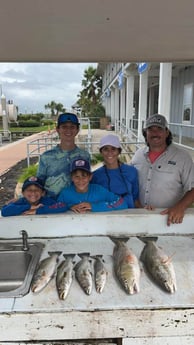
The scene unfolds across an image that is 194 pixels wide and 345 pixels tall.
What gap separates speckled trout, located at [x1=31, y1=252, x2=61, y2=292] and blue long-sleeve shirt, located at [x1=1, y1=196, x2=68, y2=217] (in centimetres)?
54

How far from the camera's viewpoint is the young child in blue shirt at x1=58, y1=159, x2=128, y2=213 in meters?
2.36

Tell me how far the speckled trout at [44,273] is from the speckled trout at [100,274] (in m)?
0.24

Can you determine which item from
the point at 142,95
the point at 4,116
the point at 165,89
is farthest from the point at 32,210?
the point at 4,116

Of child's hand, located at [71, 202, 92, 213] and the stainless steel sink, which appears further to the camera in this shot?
child's hand, located at [71, 202, 92, 213]

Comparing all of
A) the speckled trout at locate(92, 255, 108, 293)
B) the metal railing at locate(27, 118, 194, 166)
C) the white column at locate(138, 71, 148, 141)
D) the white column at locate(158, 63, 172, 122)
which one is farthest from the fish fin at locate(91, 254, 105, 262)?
the white column at locate(138, 71, 148, 141)

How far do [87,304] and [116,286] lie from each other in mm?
197

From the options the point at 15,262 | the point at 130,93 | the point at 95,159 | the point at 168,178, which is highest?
the point at 130,93

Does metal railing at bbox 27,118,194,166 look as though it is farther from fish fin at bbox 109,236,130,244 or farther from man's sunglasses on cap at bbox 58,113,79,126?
fish fin at bbox 109,236,130,244

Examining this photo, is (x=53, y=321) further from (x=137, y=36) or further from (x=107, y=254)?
(x=137, y=36)

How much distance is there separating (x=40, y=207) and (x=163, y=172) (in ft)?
3.57

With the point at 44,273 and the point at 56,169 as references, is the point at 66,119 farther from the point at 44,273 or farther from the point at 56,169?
the point at 44,273

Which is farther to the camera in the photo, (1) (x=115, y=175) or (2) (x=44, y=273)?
(1) (x=115, y=175)

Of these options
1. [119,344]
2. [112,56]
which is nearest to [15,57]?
[112,56]

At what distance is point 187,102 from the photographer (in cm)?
1184
